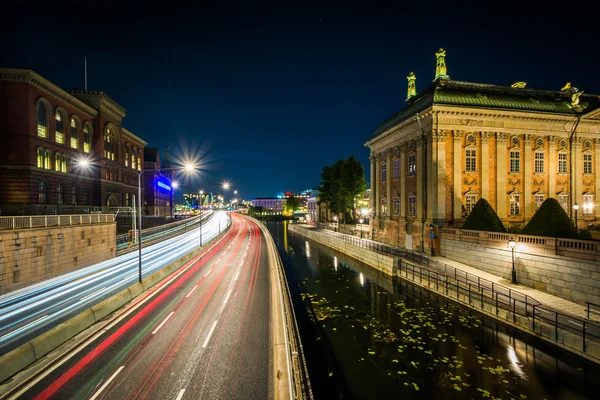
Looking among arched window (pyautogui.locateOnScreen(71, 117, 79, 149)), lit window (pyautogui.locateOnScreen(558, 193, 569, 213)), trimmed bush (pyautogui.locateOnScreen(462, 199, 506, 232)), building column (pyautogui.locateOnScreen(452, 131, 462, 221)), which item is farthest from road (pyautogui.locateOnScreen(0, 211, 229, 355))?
lit window (pyautogui.locateOnScreen(558, 193, 569, 213))

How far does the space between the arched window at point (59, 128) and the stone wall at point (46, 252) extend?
25.8 metres

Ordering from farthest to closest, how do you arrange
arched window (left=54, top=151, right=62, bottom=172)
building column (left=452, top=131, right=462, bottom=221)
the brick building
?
arched window (left=54, top=151, right=62, bottom=172) → the brick building → building column (left=452, top=131, right=462, bottom=221)

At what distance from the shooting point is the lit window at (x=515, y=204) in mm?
34531

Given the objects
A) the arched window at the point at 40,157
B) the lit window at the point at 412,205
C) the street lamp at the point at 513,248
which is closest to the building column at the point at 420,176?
the lit window at the point at 412,205

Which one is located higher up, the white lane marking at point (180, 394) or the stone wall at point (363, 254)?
the white lane marking at point (180, 394)

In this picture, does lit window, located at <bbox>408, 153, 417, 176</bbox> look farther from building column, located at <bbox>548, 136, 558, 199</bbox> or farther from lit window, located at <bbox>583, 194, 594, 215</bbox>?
lit window, located at <bbox>583, 194, 594, 215</bbox>

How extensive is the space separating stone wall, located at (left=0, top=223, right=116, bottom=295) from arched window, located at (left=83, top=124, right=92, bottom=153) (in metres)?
32.2

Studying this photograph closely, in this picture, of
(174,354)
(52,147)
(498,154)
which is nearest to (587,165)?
(498,154)

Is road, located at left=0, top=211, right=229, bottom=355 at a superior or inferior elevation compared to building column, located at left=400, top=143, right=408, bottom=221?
inferior

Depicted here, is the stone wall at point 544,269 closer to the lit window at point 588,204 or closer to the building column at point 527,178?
the building column at point 527,178

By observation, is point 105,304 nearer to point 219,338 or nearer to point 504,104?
point 219,338

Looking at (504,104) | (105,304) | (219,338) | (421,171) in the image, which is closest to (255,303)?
(219,338)

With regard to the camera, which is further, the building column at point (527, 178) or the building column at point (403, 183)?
the building column at point (403, 183)

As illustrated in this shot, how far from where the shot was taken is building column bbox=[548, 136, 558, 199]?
34938 mm
